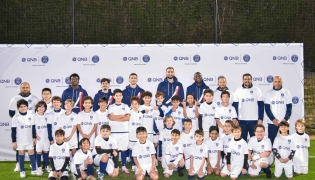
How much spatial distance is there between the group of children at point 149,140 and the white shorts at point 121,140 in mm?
17

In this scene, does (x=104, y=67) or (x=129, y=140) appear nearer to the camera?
(x=129, y=140)

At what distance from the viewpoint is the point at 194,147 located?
23.6ft

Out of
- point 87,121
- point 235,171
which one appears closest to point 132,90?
point 87,121

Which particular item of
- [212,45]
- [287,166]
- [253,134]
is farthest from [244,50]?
[287,166]

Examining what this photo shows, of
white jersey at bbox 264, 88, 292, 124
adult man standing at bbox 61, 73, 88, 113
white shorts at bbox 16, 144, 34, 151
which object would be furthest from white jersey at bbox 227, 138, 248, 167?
white shorts at bbox 16, 144, 34, 151

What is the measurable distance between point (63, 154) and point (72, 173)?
1.10 feet

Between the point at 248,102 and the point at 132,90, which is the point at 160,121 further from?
the point at 248,102

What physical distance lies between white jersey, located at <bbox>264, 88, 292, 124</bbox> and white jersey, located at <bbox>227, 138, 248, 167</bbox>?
1.20 meters

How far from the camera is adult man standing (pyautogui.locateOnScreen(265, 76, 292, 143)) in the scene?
26.3 ft

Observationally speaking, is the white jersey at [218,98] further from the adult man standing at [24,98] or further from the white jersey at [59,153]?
the adult man standing at [24,98]

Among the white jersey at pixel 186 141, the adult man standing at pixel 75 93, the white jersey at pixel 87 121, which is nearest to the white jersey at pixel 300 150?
the white jersey at pixel 186 141

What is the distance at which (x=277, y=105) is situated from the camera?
8.09 m

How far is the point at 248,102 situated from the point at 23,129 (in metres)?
3.83

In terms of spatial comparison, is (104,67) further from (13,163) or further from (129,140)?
(13,163)
